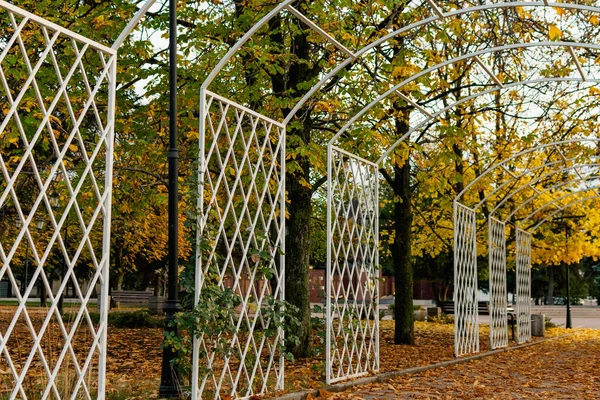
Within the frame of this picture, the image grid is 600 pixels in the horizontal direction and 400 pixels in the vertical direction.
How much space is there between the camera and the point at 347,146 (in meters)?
12.1

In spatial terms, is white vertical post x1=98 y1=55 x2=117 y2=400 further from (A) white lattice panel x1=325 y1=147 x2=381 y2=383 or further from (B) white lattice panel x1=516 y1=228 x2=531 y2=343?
(B) white lattice panel x1=516 y1=228 x2=531 y2=343

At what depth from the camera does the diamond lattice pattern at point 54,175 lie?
5.36 metres

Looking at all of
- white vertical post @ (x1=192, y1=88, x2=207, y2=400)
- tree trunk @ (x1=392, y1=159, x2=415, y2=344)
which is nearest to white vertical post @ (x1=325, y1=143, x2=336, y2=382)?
white vertical post @ (x1=192, y1=88, x2=207, y2=400)

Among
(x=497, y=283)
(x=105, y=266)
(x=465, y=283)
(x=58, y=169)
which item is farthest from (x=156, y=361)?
(x=497, y=283)

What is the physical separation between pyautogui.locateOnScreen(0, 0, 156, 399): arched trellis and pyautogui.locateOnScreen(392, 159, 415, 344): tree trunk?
19.0 feet

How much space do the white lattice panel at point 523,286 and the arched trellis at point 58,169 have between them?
9754 mm

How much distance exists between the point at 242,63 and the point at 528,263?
11030mm

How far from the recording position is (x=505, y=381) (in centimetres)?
1086

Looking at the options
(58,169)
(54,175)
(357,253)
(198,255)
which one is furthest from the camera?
(357,253)

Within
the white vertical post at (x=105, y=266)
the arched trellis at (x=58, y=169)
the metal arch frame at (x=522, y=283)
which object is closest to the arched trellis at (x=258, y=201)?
the arched trellis at (x=58, y=169)

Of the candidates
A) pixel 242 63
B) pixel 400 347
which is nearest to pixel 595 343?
pixel 400 347

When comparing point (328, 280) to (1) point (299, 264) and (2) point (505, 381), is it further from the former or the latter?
(2) point (505, 381)

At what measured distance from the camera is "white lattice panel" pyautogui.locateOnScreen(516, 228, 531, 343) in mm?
18908

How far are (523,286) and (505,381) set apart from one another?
9.12 metres
